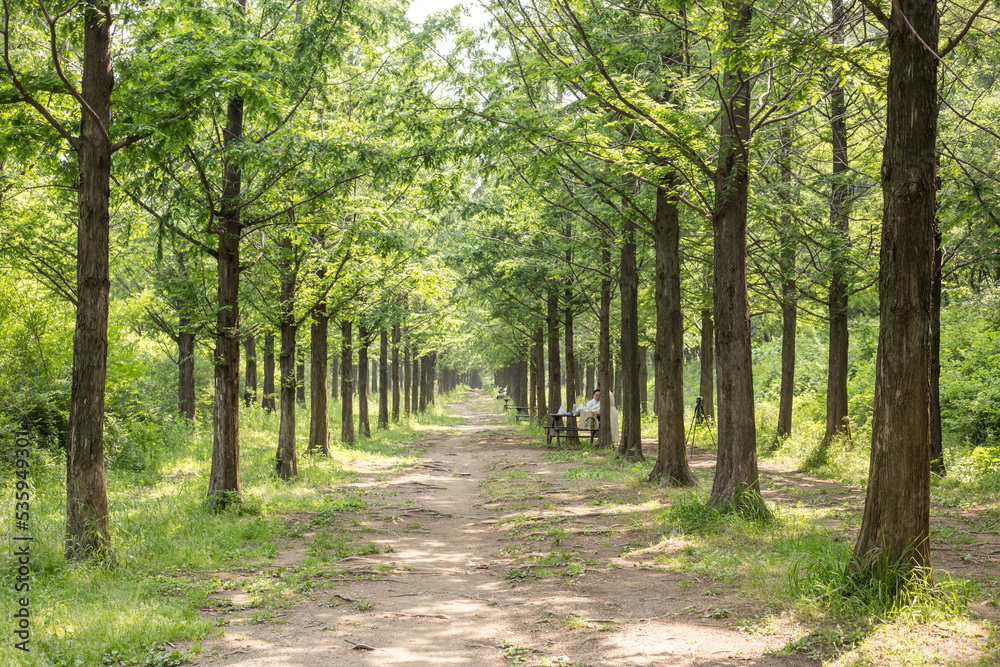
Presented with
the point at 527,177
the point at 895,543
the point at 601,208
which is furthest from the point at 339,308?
the point at 895,543

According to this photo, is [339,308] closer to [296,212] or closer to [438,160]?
[296,212]

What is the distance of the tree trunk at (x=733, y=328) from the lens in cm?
897

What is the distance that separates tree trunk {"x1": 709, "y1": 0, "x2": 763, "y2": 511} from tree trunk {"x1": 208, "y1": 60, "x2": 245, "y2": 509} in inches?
280

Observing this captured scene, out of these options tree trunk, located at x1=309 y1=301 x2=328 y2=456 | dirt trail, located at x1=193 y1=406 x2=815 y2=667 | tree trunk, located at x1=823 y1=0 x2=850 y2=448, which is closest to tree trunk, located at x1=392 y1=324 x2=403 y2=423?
tree trunk, located at x1=309 y1=301 x2=328 y2=456

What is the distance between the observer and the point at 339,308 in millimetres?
14625

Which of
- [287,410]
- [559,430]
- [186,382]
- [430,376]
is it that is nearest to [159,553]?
[287,410]

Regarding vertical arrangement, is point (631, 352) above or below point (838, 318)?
below

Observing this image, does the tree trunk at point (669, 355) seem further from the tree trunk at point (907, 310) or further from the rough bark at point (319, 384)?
the rough bark at point (319, 384)

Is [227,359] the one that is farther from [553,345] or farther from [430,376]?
[430,376]

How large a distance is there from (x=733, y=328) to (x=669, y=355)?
3.22 metres

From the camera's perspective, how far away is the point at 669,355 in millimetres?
12312

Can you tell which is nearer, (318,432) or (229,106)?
(229,106)

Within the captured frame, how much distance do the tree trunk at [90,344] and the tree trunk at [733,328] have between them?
7445 mm

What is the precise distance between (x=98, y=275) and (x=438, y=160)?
198 inches
